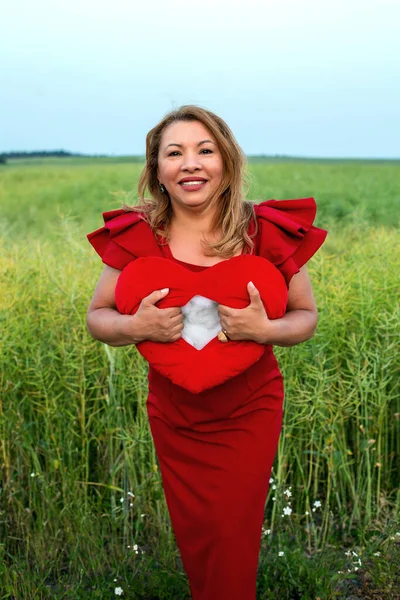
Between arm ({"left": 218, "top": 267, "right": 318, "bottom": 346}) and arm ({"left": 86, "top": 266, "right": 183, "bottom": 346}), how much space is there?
13 cm

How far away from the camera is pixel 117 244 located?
6.46 ft

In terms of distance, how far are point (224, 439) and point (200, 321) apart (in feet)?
1.03

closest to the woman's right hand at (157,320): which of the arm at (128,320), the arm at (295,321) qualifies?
the arm at (128,320)

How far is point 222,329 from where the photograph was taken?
71.1 inches

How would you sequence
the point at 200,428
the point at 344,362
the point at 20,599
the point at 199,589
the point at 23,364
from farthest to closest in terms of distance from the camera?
the point at 344,362 → the point at 23,364 → the point at 20,599 → the point at 199,589 → the point at 200,428

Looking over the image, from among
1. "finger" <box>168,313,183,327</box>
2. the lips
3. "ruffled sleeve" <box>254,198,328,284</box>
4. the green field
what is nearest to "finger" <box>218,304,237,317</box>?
"finger" <box>168,313,183,327</box>

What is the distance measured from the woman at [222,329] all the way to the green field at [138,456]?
0.35 metres

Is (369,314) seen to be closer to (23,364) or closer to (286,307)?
(286,307)

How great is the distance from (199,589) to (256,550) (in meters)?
0.20

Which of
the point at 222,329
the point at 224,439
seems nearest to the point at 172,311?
the point at 222,329

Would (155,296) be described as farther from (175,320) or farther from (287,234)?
(287,234)

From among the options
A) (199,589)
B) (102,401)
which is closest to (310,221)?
(199,589)

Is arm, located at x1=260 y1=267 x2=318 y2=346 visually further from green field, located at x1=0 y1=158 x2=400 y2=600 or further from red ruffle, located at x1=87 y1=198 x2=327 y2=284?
green field, located at x1=0 y1=158 x2=400 y2=600

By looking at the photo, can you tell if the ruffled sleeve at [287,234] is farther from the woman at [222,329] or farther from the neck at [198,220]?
the neck at [198,220]
